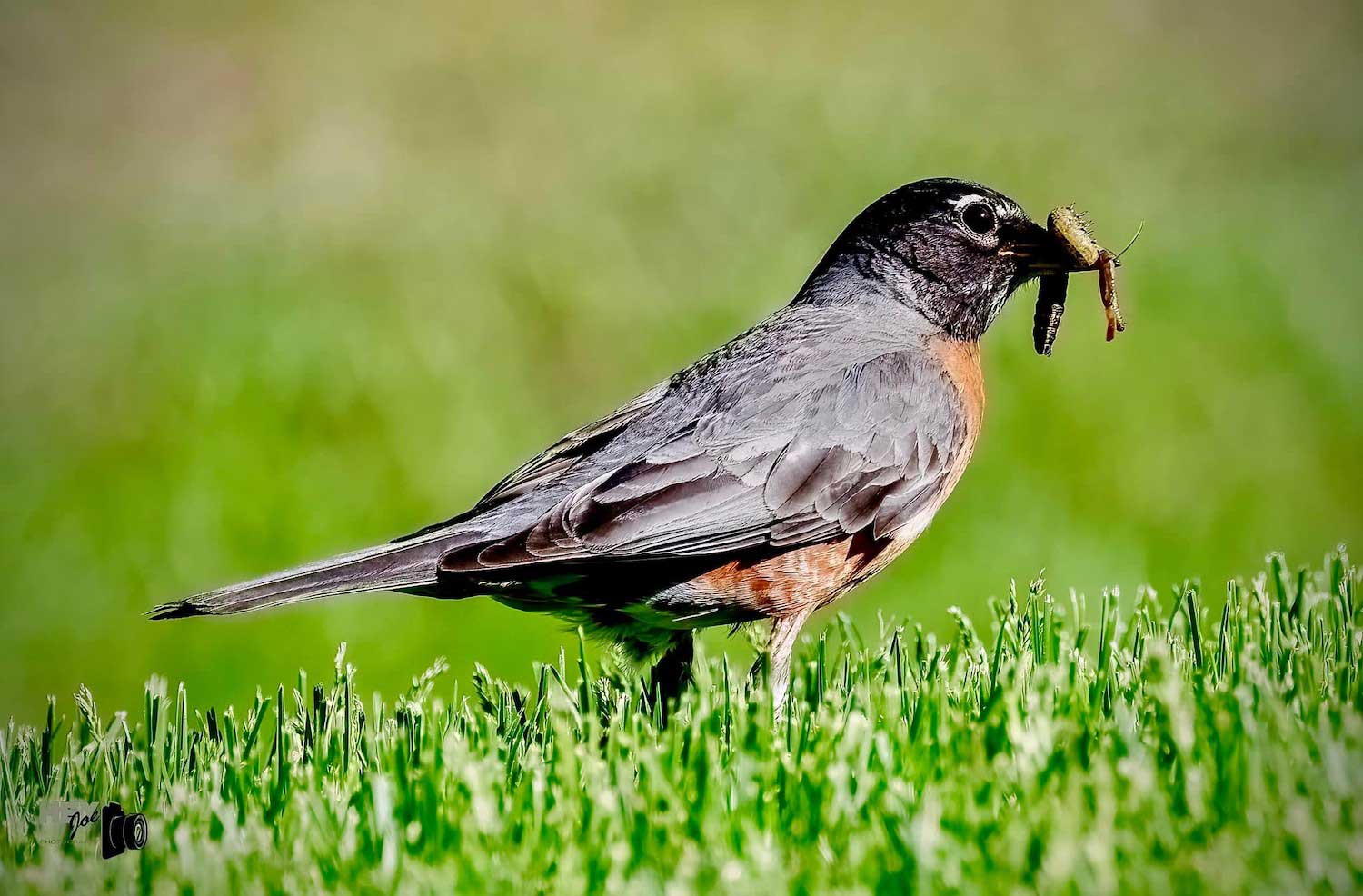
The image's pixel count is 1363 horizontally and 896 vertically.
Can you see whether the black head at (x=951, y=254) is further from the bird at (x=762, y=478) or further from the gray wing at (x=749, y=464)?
the gray wing at (x=749, y=464)

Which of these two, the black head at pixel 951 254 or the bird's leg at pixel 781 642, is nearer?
the bird's leg at pixel 781 642

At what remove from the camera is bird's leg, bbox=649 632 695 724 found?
4148mm

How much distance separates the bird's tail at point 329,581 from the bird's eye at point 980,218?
201 cm

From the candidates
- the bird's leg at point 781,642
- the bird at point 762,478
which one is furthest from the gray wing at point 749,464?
the bird's leg at point 781,642

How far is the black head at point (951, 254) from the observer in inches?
174

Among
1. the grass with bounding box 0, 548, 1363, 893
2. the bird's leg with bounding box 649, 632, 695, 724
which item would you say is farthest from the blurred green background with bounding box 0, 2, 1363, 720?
the grass with bounding box 0, 548, 1363, 893

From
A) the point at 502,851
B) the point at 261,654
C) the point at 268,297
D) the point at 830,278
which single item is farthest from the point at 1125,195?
the point at 502,851

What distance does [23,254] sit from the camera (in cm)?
670

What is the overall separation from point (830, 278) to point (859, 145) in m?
4.33

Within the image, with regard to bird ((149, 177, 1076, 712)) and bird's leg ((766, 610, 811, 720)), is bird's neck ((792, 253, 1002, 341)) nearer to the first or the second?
bird ((149, 177, 1076, 712))

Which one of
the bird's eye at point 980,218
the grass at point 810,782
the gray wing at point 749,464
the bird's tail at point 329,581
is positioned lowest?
the grass at point 810,782

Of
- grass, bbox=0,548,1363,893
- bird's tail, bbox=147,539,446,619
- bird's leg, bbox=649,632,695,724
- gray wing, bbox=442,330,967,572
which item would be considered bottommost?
grass, bbox=0,548,1363,893

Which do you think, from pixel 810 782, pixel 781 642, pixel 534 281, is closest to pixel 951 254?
pixel 781 642

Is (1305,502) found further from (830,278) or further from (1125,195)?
(830,278)
